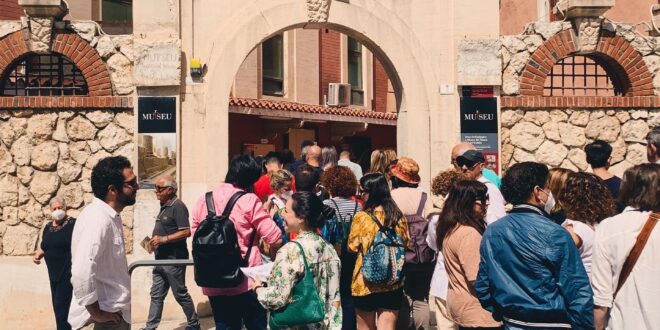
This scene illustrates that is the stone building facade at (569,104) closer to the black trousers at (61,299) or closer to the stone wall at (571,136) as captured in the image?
the stone wall at (571,136)

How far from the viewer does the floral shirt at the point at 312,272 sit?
5207 mm

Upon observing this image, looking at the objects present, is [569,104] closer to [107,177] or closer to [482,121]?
[482,121]

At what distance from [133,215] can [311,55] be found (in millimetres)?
13112

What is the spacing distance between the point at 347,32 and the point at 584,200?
19.7 feet

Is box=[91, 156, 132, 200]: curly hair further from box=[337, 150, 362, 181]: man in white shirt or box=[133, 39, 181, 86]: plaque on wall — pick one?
box=[337, 150, 362, 181]: man in white shirt

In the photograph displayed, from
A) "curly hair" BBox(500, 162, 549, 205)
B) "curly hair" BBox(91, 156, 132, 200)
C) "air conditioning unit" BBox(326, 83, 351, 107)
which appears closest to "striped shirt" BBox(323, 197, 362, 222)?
"curly hair" BBox(91, 156, 132, 200)

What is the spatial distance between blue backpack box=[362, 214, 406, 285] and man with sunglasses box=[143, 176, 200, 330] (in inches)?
124

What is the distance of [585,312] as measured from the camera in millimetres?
4547

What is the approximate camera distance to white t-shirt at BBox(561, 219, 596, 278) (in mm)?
5508

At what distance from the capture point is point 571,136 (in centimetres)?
1095

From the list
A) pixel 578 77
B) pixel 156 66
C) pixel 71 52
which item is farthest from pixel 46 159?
Answer: pixel 578 77

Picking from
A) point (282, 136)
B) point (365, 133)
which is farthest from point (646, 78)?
point (365, 133)

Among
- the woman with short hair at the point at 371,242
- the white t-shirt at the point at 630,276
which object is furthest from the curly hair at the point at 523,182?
the woman with short hair at the point at 371,242

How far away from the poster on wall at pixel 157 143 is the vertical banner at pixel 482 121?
374cm
